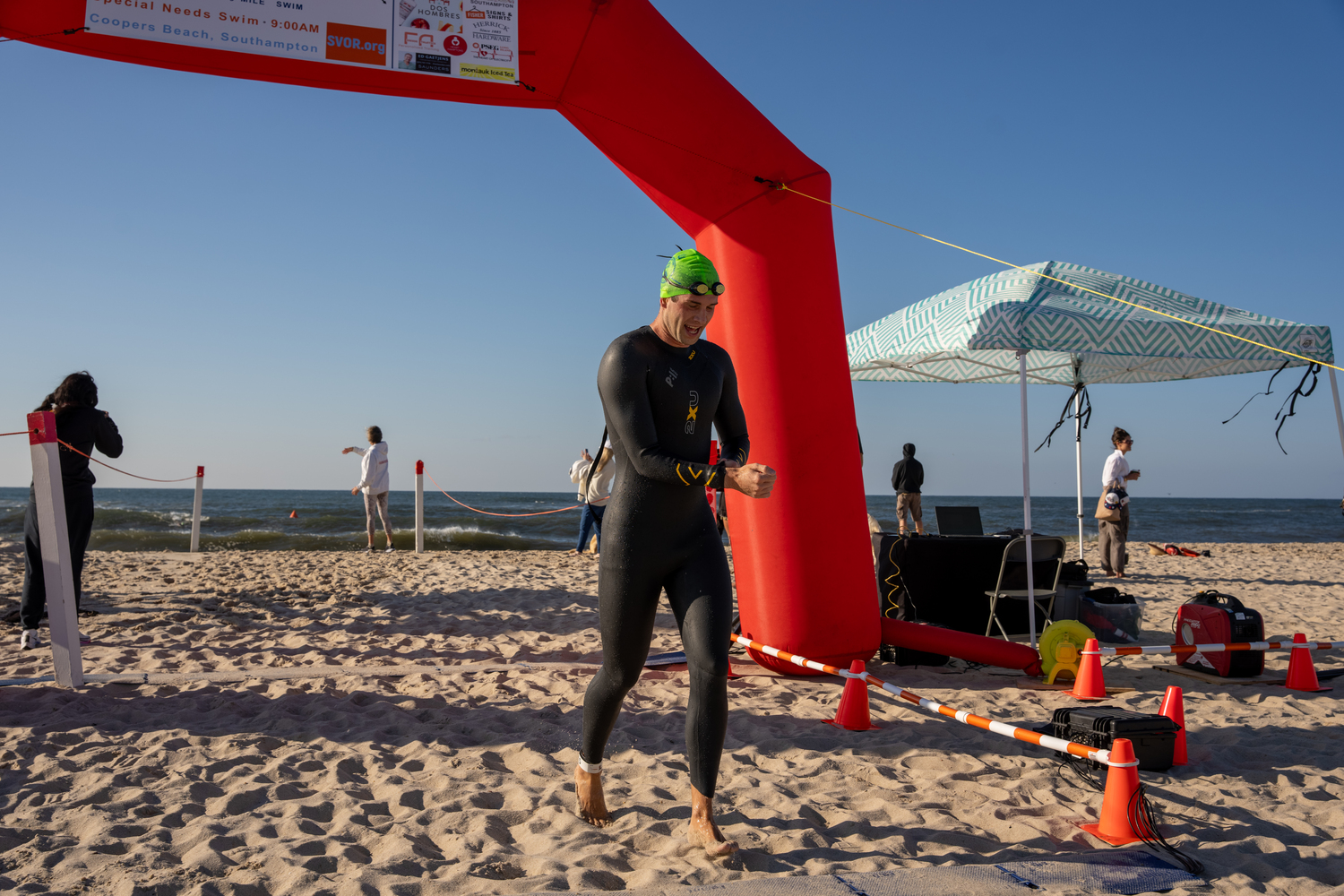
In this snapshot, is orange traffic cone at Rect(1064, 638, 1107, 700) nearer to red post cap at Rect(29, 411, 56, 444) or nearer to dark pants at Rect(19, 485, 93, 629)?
red post cap at Rect(29, 411, 56, 444)

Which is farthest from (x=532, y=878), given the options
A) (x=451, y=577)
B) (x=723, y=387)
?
(x=451, y=577)

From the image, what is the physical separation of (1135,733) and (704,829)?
1.94 metres

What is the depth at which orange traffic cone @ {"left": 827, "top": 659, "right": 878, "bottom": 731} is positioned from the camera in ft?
12.9

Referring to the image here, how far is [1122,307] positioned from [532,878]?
5657 mm

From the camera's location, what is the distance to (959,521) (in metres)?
6.87

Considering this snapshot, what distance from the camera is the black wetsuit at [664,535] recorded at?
2.46 m

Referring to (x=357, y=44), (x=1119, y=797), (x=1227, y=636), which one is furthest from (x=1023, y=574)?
(x=357, y=44)

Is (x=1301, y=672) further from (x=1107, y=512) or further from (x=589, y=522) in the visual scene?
(x=589, y=522)

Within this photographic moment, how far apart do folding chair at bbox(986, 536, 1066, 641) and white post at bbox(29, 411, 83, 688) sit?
225 inches

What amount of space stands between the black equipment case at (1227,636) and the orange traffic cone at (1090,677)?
112 centimetres

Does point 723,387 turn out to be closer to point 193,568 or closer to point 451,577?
point 451,577

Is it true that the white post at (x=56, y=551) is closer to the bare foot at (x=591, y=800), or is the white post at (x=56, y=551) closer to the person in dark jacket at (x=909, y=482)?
the bare foot at (x=591, y=800)

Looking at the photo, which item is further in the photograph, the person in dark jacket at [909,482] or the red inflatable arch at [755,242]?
the person in dark jacket at [909,482]

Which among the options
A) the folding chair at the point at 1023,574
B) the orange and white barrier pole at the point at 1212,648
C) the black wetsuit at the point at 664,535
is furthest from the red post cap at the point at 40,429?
the orange and white barrier pole at the point at 1212,648
